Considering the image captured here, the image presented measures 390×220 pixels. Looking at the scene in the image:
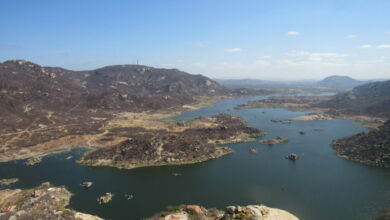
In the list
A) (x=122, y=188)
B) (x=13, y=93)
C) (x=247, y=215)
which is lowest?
(x=122, y=188)

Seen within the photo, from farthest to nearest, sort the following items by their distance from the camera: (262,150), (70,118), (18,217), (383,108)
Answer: (383,108) → (70,118) → (262,150) → (18,217)

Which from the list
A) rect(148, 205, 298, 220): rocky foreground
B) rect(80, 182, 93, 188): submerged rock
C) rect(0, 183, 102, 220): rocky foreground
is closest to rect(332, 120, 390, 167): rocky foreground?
rect(148, 205, 298, 220): rocky foreground

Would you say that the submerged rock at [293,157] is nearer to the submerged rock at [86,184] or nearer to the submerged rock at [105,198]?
the submerged rock at [105,198]

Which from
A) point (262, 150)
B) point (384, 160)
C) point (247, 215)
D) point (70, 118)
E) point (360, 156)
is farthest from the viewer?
point (70, 118)

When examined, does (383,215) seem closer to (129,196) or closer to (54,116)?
(129,196)

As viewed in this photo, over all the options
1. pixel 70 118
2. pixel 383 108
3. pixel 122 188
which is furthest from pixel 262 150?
pixel 383 108

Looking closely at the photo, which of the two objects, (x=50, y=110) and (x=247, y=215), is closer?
(x=247, y=215)

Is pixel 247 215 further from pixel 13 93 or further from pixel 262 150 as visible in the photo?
pixel 13 93
